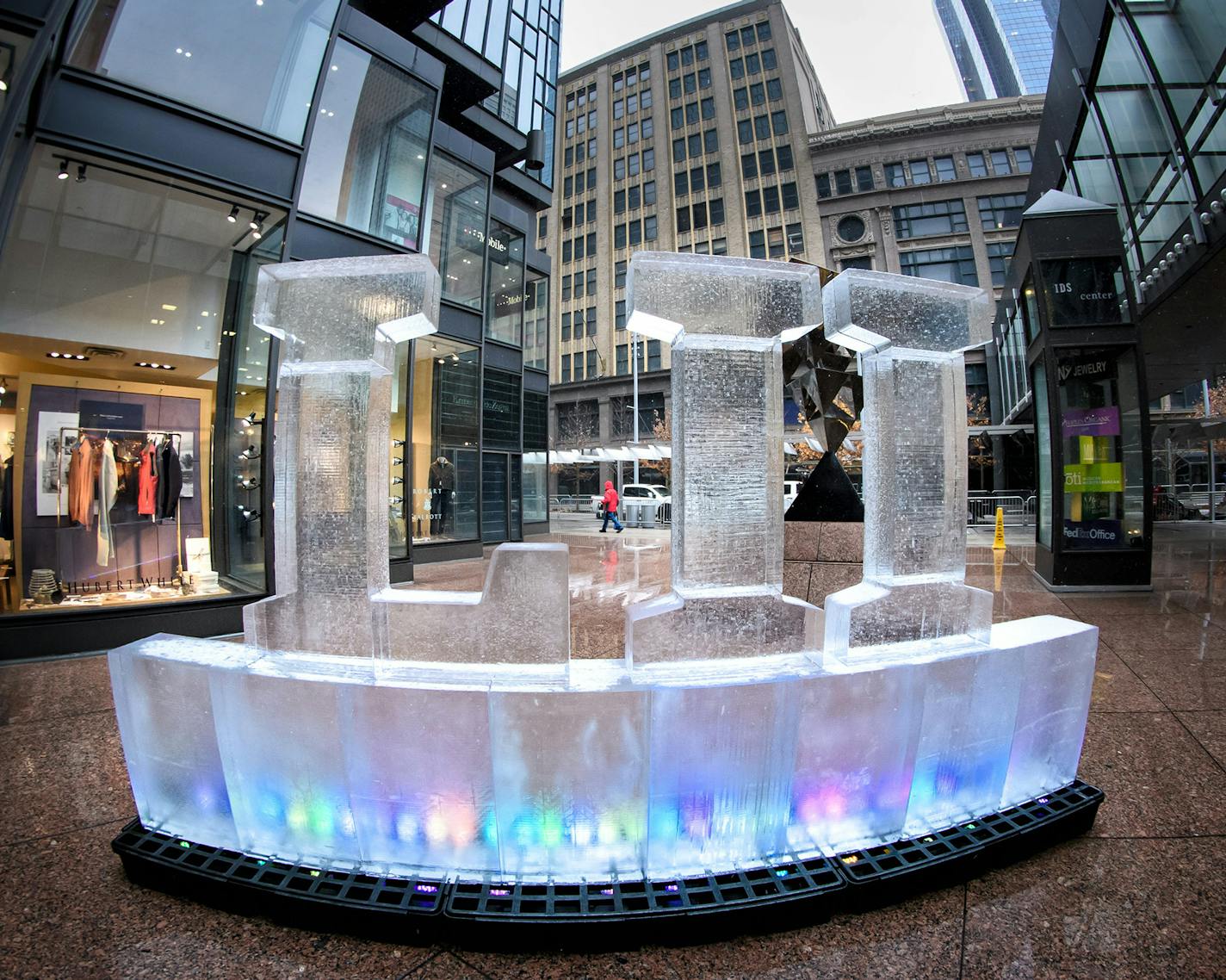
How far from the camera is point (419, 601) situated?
2213 millimetres

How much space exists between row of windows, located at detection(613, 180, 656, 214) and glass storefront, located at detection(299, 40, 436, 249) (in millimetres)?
38521

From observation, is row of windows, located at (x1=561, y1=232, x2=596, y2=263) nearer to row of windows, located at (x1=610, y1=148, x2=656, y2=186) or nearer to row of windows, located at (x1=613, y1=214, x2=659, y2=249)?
row of windows, located at (x1=613, y1=214, x2=659, y2=249)

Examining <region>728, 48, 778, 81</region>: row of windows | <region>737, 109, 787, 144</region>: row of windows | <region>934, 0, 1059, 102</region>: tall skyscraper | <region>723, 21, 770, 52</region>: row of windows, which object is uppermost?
<region>934, 0, 1059, 102</region>: tall skyscraper

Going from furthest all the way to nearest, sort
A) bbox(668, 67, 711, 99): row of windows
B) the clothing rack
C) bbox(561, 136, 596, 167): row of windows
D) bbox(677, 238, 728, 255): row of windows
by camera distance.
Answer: bbox(561, 136, 596, 167): row of windows < bbox(668, 67, 711, 99): row of windows < bbox(677, 238, 728, 255): row of windows < the clothing rack

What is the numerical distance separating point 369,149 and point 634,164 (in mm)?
42234

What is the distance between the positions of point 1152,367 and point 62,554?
2150 centimetres

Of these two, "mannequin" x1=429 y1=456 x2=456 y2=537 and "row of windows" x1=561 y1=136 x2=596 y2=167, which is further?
"row of windows" x1=561 y1=136 x2=596 y2=167

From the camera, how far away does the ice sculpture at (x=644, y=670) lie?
5.90ft

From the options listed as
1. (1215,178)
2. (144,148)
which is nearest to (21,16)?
(144,148)

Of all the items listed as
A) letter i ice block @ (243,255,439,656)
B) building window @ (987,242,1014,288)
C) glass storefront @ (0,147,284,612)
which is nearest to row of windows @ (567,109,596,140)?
building window @ (987,242,1014,288)

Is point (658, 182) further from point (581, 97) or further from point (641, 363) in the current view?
point (641, 363)

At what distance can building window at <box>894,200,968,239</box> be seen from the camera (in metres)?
35.3

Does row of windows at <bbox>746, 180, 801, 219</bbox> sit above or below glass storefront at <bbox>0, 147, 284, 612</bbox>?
above

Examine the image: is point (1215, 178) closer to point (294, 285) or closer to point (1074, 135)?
point (1074, 135)
